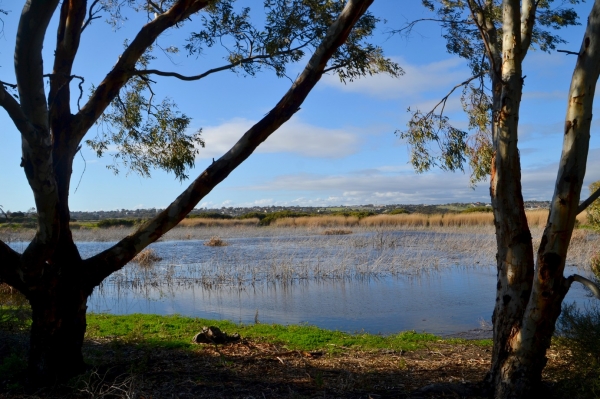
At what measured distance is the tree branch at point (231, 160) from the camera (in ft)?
14.4

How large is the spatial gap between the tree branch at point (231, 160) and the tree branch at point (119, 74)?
0.99 m

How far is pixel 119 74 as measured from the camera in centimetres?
496

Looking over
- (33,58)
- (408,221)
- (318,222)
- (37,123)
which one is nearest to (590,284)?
(37,123)

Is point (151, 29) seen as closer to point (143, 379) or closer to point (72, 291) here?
point (72, 291)

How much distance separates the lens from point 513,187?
4.05 meters

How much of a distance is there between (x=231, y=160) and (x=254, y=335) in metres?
3.35

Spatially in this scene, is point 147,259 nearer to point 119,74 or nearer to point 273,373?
point 119,74

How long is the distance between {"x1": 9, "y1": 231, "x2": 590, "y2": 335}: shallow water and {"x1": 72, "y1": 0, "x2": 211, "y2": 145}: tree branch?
5.32 metres

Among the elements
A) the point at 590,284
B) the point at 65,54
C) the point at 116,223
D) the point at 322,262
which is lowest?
the point at 322,262

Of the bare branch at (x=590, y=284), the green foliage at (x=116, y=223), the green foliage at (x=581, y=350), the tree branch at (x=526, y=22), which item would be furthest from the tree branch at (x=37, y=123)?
the green foliage at (x=116, y=223)

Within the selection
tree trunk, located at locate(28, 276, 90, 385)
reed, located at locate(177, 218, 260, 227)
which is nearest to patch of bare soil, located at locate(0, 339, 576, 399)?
tree trunk, located at locate(28, 276, 90, 385)

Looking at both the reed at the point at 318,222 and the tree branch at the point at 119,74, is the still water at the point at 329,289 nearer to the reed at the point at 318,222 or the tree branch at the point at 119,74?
the tree branch at the point at 119,74

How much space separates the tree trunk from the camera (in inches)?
165

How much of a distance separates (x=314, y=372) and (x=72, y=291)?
209cm
